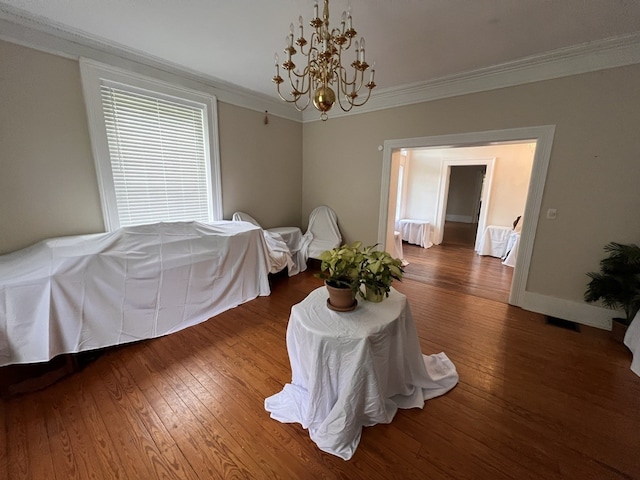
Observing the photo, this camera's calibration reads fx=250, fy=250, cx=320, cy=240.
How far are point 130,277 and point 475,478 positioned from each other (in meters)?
2.73

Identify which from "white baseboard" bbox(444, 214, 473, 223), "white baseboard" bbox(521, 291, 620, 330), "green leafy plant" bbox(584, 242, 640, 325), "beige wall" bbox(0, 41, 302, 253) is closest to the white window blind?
"beige wall" bbox(0, 41, 302, 253)

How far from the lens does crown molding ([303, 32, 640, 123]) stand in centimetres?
228

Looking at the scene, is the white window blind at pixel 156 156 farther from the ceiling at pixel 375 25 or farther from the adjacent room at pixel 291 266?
the ceiling at pixel 375 25

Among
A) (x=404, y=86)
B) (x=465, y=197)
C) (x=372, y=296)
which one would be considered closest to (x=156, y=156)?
(x=372, y=296)

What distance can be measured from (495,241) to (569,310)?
275 cm

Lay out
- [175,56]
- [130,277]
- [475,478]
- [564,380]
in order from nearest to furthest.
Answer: [475,478], [564,380], [130,277], [175,56]

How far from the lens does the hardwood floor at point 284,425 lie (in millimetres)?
1307

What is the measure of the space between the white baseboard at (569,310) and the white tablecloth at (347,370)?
2.24 metres

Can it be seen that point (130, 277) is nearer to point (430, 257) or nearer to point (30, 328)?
point (30, 328)

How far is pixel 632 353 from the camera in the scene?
2197mm

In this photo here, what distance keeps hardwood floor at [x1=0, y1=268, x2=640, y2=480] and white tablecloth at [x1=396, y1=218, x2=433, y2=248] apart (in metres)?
3.78

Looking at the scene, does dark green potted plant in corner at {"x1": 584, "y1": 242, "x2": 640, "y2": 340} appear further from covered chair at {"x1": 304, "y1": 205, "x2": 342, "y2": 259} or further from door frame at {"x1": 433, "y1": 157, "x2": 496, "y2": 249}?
door frame at {"x1": 433, "y1": 157, "x2": 496, "y2": 249}

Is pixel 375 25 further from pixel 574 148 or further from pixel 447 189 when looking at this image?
pixel 447 189

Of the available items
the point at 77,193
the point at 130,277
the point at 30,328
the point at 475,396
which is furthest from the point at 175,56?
the point at 475,396
